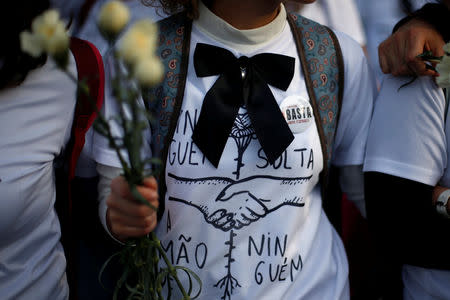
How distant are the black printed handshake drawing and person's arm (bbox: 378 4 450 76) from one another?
16.8 inches

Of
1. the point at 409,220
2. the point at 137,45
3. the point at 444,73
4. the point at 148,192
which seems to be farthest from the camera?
the point at 409,220

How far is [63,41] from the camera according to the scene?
634 mm

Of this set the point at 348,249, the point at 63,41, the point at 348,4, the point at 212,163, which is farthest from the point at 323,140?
the point at 348,4

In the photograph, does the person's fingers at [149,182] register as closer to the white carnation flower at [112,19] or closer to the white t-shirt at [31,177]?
the white carnation flower at [112,19]

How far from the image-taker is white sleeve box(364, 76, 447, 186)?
1.26 m

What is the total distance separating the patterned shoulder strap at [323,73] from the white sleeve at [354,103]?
3 cm

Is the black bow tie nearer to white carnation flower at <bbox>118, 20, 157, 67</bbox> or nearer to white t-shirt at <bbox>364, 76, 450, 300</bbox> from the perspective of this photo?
Answer: white t-shirt at <bbox>364, 76, 450, 300</bbox>

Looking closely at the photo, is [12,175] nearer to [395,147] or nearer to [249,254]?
[249,254]

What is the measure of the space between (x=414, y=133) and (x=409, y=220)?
0.78ft

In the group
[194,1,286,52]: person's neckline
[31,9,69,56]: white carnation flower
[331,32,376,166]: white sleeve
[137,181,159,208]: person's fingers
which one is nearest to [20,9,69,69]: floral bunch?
[31,9,69,56]: white carnation flower

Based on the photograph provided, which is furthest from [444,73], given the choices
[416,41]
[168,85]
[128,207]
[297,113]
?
[128,207]

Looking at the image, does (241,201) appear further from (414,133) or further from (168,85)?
(414,133)

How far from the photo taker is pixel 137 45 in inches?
24.1

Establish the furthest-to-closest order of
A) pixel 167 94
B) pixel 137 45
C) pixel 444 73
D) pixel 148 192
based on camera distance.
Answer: pixel 167 94 < pixel 444 73 < pixel 148 192 < pixel 137 45
